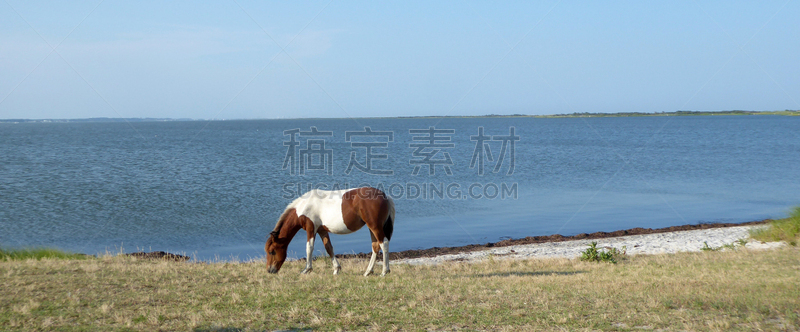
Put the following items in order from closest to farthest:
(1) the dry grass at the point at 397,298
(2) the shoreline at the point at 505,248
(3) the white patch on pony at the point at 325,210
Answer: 1. (1) the dry grass at the point at 397,298
2. (3) the white patch on pony at the point at 325,210
3. (2) the shoreline at the point at 505,248

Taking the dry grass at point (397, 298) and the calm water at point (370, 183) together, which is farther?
the calm water at point (370, 183)

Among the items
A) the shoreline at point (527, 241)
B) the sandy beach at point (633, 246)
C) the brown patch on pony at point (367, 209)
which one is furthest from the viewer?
the shoreline at point (527, 241)

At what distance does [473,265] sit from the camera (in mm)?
14219

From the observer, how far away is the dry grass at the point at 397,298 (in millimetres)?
7312

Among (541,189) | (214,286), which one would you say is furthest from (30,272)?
(541,189)

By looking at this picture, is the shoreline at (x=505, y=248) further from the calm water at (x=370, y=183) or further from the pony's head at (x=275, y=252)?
the pony's head at (x=275, y=252)

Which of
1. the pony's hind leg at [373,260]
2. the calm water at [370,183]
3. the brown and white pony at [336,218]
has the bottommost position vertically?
the calm water at [370,183]

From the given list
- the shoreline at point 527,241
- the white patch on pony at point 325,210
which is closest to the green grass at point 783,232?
the shoreline at point 527,241

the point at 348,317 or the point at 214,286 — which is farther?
the point at 214,286

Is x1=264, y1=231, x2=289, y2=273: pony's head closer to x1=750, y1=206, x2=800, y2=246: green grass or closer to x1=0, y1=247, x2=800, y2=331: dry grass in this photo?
x1=0, y1=247, x2=800, y2=331: dry grass

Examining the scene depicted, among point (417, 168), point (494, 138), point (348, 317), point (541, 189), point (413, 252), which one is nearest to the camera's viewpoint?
point (348, 317)

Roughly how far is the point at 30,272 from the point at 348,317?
737 cm

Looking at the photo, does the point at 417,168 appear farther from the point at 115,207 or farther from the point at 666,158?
the point at 666,158

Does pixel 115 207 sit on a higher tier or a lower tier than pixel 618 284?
lower
